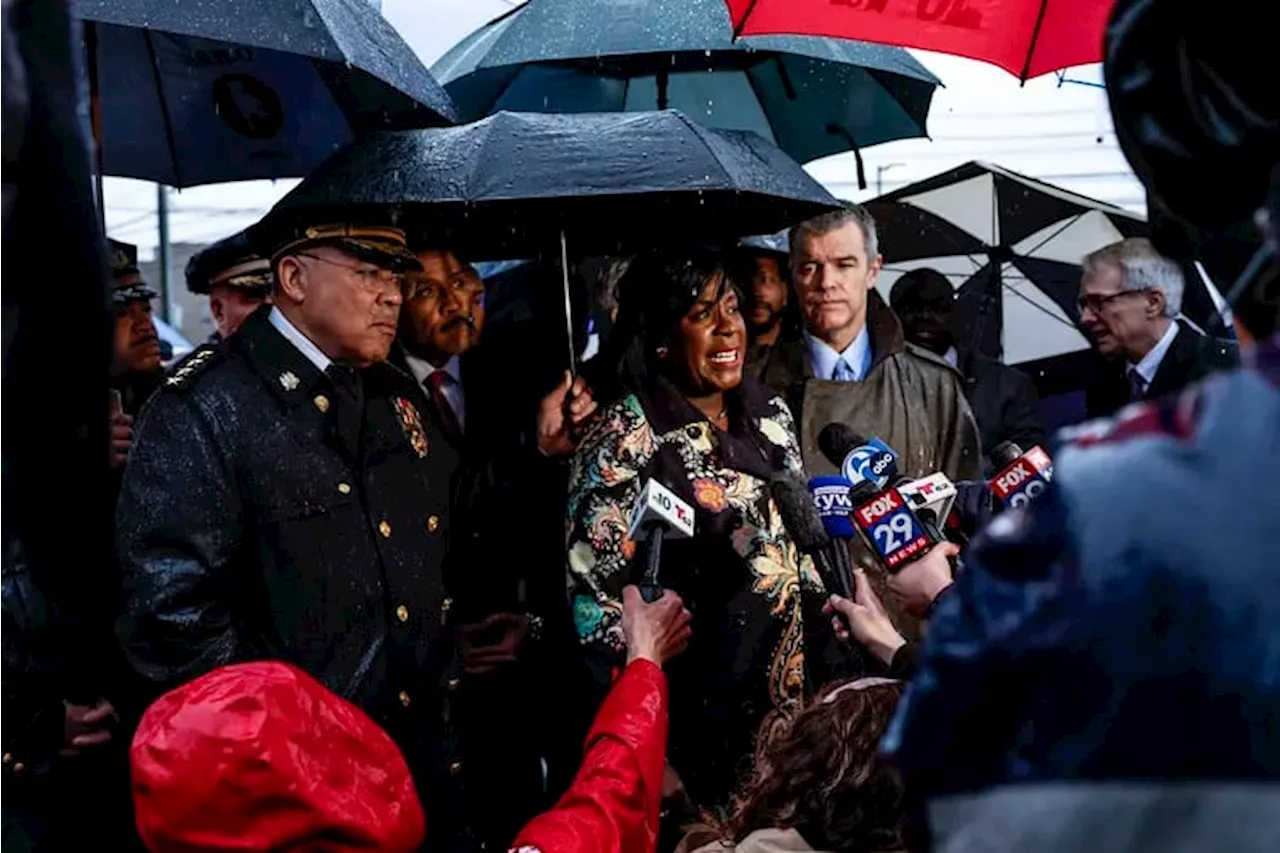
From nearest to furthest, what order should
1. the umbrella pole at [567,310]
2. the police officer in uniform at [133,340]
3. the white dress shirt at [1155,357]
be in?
the umbrella pole at [567,310] → the police officer in uniform at [133,340] → the white dress shirt at [1155,357]

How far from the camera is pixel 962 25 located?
523cm

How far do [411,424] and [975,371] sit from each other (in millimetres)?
3349

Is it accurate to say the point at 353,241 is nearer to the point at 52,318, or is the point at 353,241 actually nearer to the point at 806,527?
the point at 806,527

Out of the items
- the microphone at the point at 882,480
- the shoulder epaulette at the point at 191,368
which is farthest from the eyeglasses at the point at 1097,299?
the shoulder epaulette at the point at 191,368

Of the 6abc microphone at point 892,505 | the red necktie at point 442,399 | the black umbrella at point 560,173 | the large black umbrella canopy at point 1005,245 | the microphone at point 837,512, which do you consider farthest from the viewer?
the large black umbrella canopy at point 1005,245

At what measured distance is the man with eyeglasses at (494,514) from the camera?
5234mm

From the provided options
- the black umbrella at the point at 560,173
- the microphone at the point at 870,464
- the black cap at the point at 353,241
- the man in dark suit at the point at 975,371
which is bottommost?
the man in dark suit at the point at 975,371

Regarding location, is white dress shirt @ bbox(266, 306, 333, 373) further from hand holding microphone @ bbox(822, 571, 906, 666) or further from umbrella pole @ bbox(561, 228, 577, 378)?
hand holding microphone @ bbox(822, 571, 906, 666)

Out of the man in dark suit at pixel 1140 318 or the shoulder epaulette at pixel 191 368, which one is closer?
the shoulder epaulette at pixel 191 368

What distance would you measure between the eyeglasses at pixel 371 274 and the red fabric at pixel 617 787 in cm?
146

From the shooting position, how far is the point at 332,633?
4.28 meters

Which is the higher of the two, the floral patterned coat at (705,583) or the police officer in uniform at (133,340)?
the police officer in uniform at (133,340)

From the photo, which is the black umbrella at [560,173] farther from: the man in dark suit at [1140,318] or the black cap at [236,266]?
the man in dark suit at [1140,318]

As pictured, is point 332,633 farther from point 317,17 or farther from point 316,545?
point 317,17
